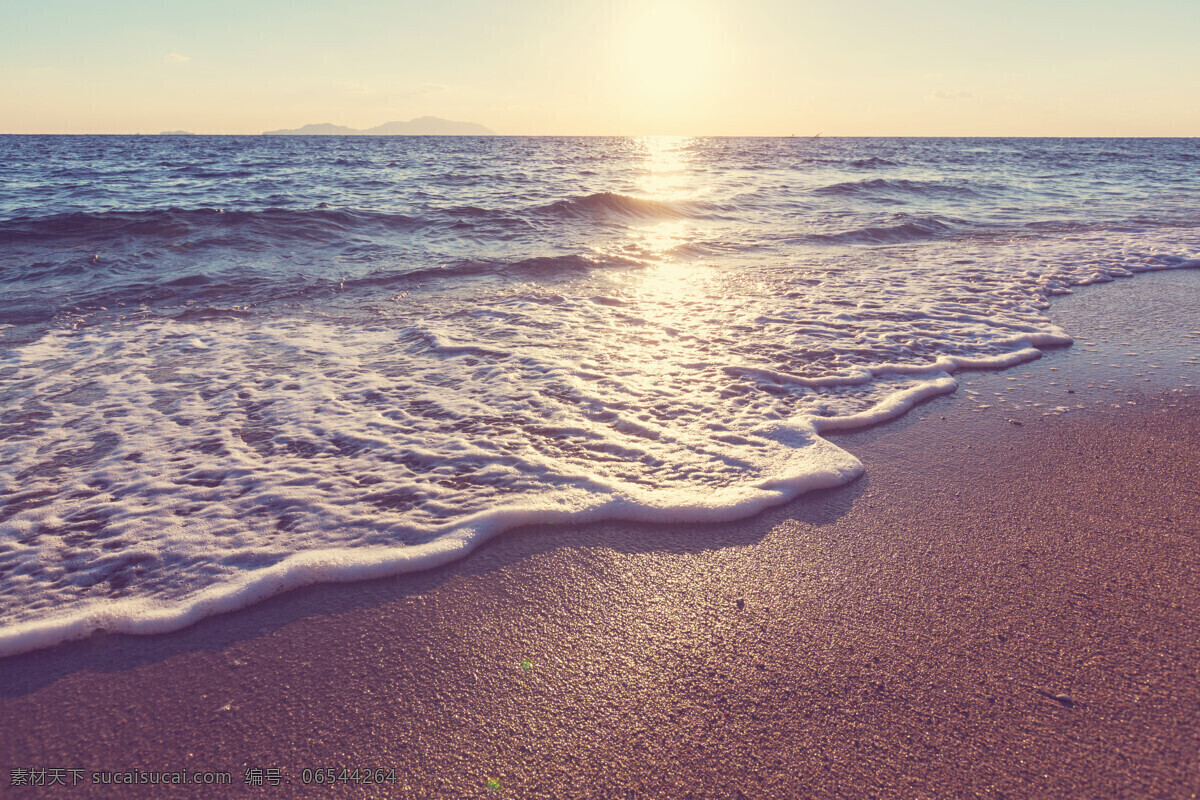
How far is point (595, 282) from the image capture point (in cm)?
790

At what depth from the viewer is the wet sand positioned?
1644 millimetres

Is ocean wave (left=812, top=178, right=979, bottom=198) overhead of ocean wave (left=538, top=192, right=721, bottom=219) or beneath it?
overhead

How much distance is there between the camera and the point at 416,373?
460cm

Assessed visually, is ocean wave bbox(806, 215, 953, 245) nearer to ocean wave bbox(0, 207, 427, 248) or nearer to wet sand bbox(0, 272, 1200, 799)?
ocean wave bbox(0, 207, 427, 248)

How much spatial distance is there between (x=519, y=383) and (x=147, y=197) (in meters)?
14.4

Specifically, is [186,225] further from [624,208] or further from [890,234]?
[890,234]

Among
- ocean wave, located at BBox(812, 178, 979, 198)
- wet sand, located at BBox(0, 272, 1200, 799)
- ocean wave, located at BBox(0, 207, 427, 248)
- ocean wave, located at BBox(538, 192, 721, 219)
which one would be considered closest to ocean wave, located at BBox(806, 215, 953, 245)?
ocean wave, located at BBox(538, 192, 721, 219)

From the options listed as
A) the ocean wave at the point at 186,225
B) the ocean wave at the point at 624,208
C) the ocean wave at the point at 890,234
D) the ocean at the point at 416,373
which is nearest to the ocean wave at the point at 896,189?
Result: the ocean wave at the point at 890,234

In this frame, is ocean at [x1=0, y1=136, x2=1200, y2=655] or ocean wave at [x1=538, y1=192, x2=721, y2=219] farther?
ocean wave at [x1=538, y1=192, x2=721, y2=219]

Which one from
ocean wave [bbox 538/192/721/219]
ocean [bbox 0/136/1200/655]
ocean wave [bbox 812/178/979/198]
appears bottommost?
ocean [bbox 0/136/1200/655]

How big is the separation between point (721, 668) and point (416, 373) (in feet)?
10.9

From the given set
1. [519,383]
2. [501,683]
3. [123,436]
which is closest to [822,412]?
[519,383]

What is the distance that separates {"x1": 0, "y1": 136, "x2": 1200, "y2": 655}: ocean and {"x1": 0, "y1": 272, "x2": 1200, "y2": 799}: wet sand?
0.85ft

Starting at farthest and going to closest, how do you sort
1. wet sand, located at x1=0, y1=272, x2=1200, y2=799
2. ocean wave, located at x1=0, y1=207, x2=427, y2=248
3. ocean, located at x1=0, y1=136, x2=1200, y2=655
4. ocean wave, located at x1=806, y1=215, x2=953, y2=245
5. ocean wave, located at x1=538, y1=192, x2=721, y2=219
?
1. ocean wave, located at x1=538, y1=192, x2=721, y2=219
2. ocean wave, located at x1=806, y1=215, x2=953, y2=245
3. ocean wave, located at x1=0, y1=207, x2=427, y2=248
4. ocean, located at x1=0, y1=136, x2=1200, y2=655
5. wet sand, located at x1=0, y1=272, x2=1200, y2=799
